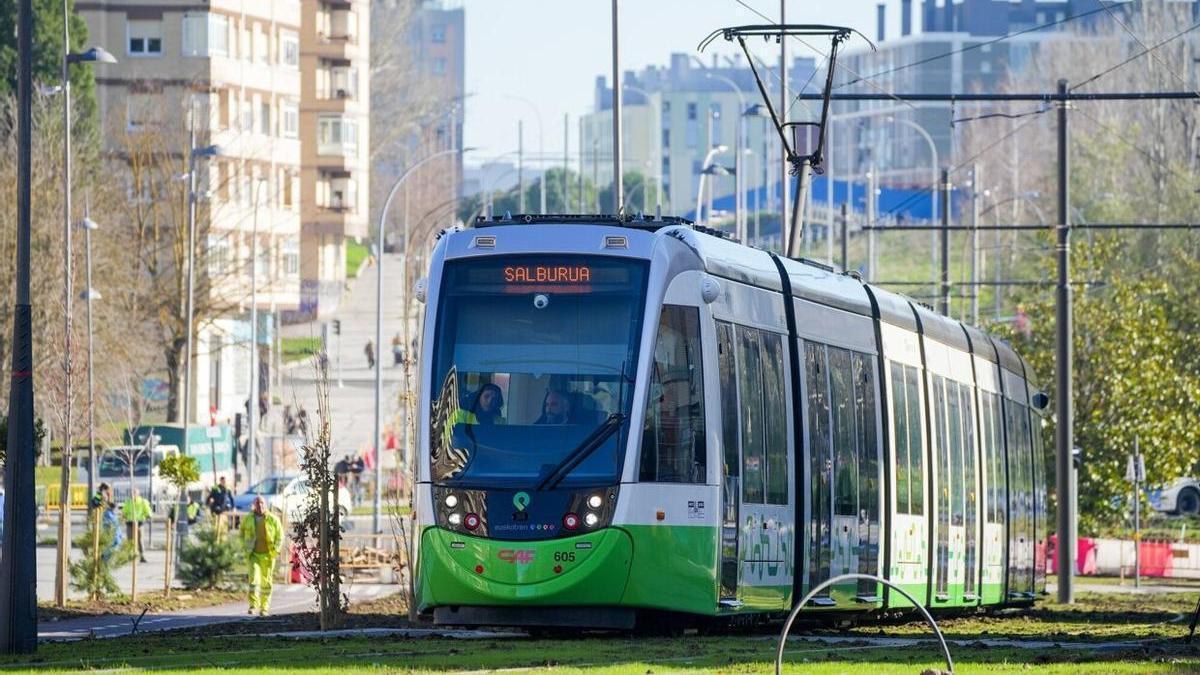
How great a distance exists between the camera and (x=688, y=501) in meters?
18.5

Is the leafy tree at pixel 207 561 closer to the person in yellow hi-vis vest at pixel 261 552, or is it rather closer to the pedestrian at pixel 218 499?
the person in yellow hi-vis vest at pixel 261 552

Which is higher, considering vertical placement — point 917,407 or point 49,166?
point 49,166

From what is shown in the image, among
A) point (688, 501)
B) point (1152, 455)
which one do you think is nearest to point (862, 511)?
point (688, 501)

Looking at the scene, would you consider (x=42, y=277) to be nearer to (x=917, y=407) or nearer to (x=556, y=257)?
(x=917, y=407)

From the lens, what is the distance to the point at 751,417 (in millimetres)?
19703

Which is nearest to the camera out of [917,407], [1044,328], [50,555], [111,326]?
[917,407]

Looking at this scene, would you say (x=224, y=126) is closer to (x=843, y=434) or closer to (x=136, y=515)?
(x=136, y=515)

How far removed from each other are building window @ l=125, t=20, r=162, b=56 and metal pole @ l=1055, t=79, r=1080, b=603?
58.8m

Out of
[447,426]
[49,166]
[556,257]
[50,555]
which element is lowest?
[50,555]

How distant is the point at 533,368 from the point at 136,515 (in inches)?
1165

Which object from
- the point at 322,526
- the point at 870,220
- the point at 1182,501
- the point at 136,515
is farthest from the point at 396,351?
the point at 322,526

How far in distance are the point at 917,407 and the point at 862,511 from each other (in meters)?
2.79

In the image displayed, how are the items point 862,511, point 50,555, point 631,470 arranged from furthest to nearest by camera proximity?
1. point 50,555
2. point 862,511
3. point 631,470

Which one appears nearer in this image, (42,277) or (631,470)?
(631,470)
